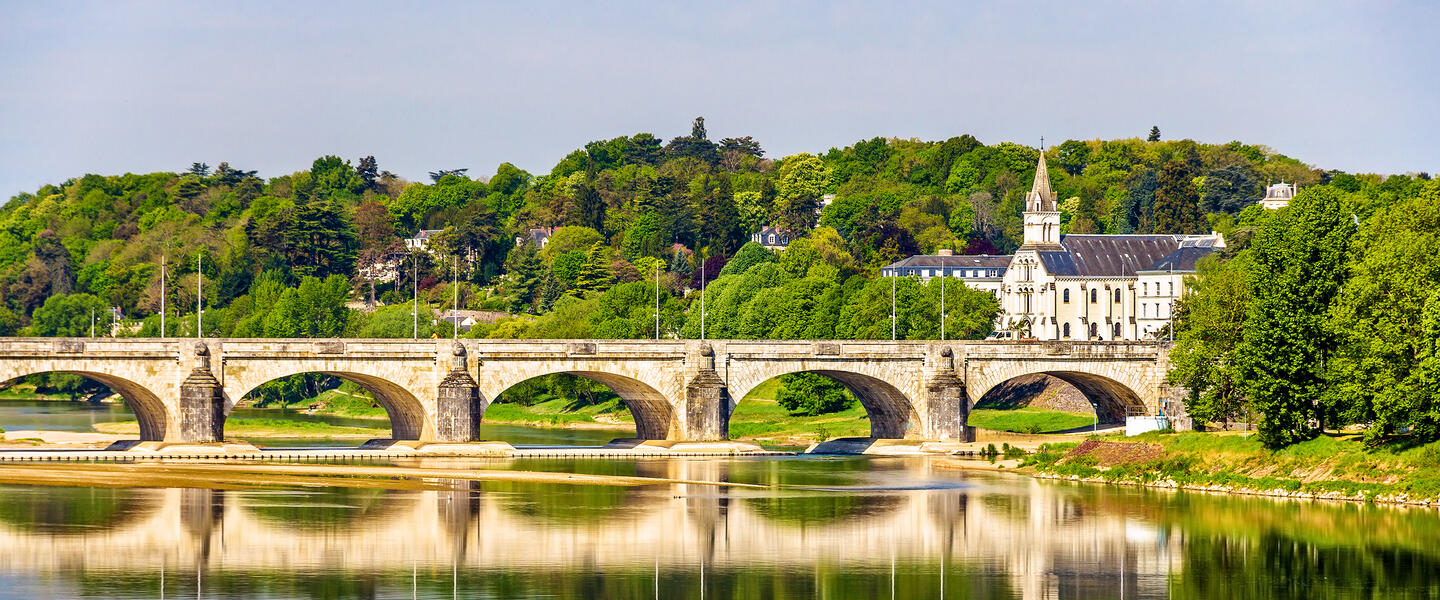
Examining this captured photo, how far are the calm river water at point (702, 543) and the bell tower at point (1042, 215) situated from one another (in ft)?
255

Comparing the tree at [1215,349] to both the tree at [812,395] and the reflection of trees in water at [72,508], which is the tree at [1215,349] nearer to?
the tree at [812,395]

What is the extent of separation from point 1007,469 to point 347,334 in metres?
95.4

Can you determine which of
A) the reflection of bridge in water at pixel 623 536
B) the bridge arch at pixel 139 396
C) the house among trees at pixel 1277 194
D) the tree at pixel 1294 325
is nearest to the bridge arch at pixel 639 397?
the bridge arch at pixel 139 396

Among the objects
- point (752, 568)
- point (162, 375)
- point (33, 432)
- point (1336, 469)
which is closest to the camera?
point (752, 568)

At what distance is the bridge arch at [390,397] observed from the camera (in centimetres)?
8900

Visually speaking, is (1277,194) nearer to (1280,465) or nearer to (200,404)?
(1280,465)

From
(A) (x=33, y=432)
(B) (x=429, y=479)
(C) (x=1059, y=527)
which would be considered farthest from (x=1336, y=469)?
(A) (x=33, y=432)

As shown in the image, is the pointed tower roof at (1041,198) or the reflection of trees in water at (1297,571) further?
the pointed tower roof at (1041,198)

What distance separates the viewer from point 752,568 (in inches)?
2227

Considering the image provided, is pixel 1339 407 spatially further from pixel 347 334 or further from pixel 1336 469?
pixel 347 334

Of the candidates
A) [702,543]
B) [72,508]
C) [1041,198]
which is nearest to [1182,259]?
[1041,198]

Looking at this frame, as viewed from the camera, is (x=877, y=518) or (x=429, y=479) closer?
(x=877, y=518)

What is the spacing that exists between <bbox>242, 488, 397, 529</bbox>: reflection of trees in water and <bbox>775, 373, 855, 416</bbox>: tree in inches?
2064

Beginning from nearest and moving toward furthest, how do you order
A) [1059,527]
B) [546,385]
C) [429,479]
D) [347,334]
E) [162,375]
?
[1059,527], [429,479], [162,375], [546,385], [347,334]
